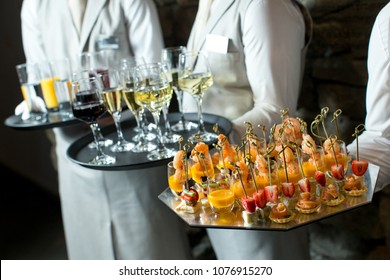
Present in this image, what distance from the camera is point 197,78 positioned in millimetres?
1390

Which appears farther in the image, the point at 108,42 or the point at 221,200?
the point at 108,42

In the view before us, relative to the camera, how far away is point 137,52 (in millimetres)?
1938

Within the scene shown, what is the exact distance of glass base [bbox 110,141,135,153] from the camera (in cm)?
140

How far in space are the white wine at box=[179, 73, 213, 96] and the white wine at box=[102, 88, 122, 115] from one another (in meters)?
0.18

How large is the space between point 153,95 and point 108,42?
2.17 ft

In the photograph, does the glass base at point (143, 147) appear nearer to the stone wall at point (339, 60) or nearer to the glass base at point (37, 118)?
the glass base at point (37, 118)

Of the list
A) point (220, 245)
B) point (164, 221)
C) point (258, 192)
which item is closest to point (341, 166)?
point (258, 192)

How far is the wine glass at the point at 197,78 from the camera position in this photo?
139 cm

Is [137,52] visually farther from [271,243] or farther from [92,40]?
[271,243]

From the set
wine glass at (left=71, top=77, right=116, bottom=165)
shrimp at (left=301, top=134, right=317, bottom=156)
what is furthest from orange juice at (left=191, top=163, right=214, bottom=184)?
wine glass at (left=71, top=77, right=116, bottom=165)

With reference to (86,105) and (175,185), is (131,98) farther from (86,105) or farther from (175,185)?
(175,185)

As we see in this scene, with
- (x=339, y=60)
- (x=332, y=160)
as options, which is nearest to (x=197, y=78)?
(x=332, y=160)

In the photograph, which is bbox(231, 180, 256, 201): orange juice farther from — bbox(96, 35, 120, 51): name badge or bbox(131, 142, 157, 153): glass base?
bbox(96, 35, 120, 51): name badge
